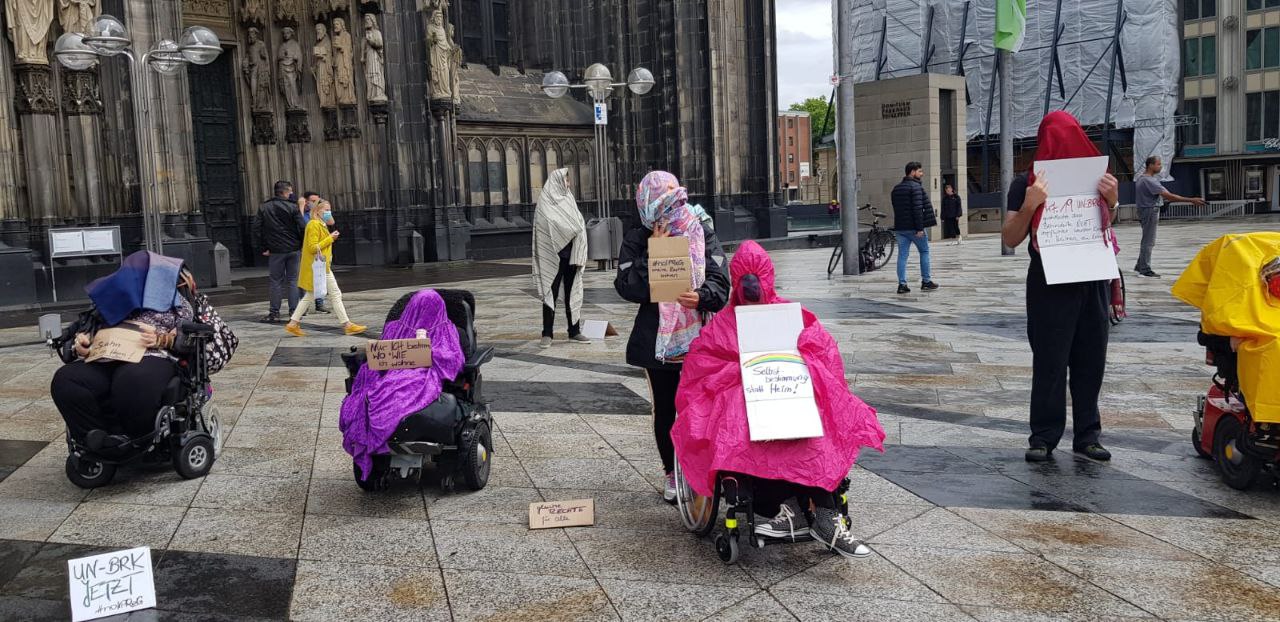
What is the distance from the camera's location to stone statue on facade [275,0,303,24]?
23.0 meters

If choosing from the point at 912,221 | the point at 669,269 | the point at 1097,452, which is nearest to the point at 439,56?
the point at 912,221

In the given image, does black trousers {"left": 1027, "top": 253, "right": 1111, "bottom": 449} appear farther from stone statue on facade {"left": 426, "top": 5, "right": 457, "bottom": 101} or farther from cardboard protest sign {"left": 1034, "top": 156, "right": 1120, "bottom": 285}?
stone statue on facade {"left": 426, "top": 5, "right": 457, "bottom": 101}

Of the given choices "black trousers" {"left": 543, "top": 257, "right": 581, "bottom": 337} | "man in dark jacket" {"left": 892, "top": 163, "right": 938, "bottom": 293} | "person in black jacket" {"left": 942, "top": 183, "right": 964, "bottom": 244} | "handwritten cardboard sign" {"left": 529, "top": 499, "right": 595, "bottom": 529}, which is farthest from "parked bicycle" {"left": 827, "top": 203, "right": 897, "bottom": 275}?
"handwritten cardboard sign" {"left": 529, "top": 499, "right": 595, "bottom": 529}

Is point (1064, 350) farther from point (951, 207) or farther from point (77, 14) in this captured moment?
point (951, 207)

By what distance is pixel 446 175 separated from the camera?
24.2m

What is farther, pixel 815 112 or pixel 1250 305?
pixel 815 112

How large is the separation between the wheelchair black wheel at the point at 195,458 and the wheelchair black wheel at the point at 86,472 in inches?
14.5

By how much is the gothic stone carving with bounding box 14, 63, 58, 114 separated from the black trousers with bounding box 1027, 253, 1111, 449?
54.4 ft

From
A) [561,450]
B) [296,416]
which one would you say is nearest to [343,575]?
[561,450]

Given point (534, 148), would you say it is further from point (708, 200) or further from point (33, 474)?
point (33, 474)

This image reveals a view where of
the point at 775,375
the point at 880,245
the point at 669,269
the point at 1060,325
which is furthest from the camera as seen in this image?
the point at 880,245

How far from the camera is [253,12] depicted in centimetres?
2291

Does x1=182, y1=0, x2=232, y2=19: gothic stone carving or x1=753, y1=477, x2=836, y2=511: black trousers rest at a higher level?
x1=182, y1=0, x2=232, y2=19: gothic stone carving

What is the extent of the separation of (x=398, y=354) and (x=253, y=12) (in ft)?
66.6
